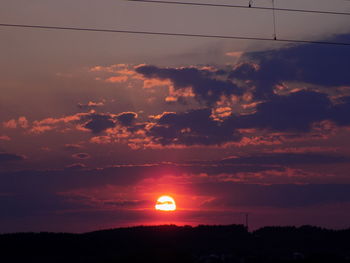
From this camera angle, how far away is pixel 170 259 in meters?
88.2

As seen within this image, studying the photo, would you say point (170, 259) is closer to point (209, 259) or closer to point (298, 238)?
point (209, 259)

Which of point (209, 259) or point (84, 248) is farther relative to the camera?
point (84, 248)

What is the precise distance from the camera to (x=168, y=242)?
11688 centimetres

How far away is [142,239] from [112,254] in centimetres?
1062

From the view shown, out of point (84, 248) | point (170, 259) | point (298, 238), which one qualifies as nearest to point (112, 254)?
point (84, 248)

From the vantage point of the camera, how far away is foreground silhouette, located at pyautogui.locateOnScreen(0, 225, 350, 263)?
368 feet

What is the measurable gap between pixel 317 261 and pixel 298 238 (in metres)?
39.3

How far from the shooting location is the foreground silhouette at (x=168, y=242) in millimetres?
112062

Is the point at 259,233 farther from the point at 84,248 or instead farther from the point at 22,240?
the point at 22,240

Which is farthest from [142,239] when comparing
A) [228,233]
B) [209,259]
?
[209,259]

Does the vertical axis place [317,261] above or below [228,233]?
below

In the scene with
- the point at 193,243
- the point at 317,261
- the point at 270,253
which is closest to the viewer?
the point at 317,261

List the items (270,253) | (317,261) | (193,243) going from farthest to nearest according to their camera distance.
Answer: (193,243)
(270,253)
(317,261)

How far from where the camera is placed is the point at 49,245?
120 meters
